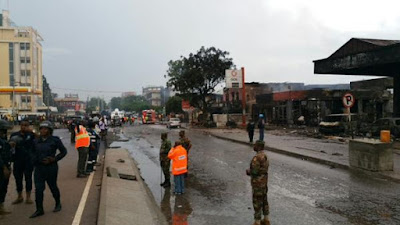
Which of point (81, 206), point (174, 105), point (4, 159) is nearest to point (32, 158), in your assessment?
point (4, 159)

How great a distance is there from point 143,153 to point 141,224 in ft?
41.6

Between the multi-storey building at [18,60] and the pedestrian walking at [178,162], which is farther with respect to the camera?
the multi-storey building at [18,60]

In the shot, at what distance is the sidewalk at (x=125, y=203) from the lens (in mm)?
6695

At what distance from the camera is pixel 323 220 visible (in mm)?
6910

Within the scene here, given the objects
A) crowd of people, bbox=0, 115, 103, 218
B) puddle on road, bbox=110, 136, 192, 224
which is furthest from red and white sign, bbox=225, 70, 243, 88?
crowd of people, bbox=0, 115, 103, 218

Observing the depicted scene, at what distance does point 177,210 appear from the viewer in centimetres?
799

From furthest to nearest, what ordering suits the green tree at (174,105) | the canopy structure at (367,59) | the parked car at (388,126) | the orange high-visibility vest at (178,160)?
the green tree at (174,105) → the parked car at (388,126) → the canopy structure at (367,59) → the orange high-visibility vest at (178,160)

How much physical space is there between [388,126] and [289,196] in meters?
16.3

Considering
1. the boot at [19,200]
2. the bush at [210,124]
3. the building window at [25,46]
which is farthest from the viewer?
the building window at [25,46]

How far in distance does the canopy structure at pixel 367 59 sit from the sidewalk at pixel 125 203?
16.3 m

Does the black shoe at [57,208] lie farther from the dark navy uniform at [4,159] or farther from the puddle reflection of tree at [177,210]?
the puddle reflection of tree at [177,210]

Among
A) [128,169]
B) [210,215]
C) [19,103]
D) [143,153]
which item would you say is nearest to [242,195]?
[210,215]

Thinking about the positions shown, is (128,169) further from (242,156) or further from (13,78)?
(13,78)

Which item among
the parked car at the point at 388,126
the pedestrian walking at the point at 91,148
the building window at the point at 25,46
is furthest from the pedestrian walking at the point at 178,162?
the building window at the point at 25,46
